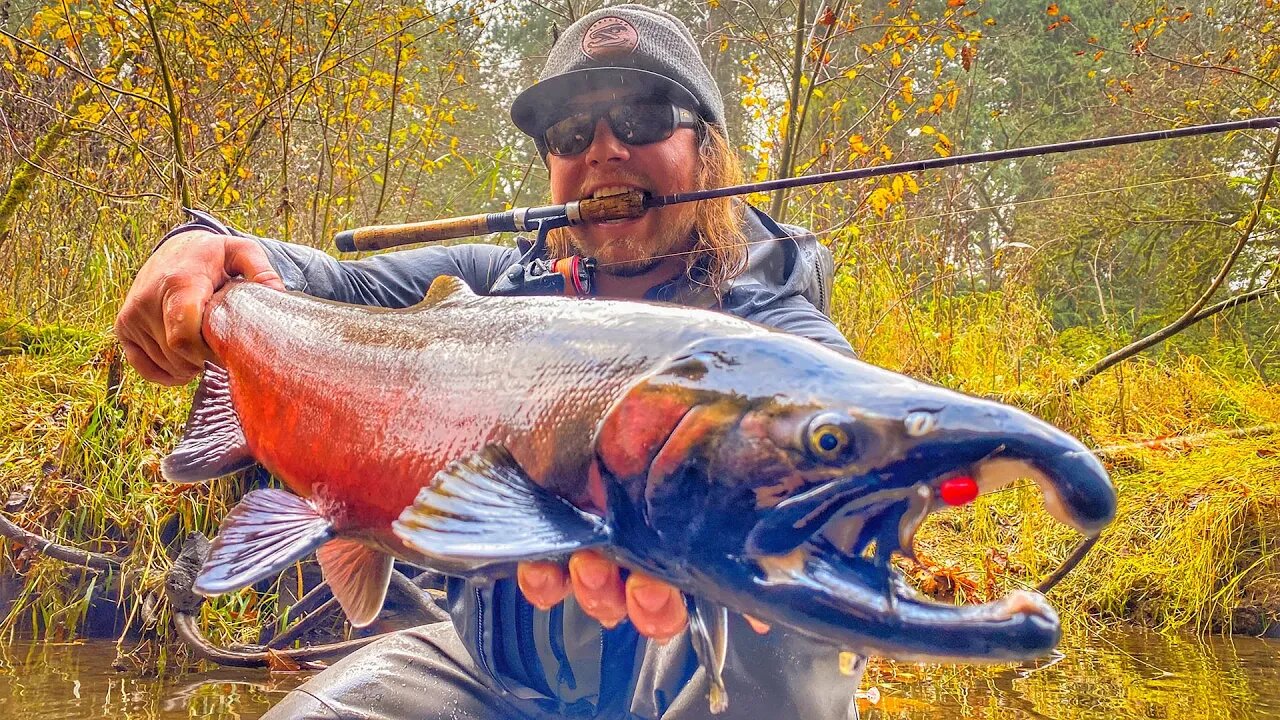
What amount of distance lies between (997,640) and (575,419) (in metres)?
0.63

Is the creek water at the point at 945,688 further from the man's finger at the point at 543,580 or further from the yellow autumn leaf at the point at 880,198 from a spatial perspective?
the yellow autumn leaf at the point at 880,198

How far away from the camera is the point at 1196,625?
482 centimetres

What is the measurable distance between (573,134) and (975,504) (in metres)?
3.20

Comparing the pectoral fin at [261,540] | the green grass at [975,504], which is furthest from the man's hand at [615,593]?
the green grass at [975,504]

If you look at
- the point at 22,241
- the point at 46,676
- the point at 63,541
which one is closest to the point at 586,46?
the point at 46,676

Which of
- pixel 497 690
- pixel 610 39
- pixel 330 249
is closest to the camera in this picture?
pixel 497 690

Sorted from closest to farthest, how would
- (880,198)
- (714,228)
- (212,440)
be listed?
(212,440) < (714,228) < (880,198)

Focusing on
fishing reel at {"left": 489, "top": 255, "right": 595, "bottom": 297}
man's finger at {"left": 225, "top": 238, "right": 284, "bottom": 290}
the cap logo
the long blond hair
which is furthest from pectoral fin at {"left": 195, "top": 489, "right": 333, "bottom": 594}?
the cap logo

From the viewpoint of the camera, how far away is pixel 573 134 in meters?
2.97

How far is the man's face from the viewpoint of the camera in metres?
2.90

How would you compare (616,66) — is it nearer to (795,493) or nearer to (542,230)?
(542,230)

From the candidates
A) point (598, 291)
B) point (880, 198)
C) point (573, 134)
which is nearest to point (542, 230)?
point (598, 291)

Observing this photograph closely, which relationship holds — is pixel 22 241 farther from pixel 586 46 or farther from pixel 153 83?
pixel 586 46

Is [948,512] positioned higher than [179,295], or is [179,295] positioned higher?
[179,295]
